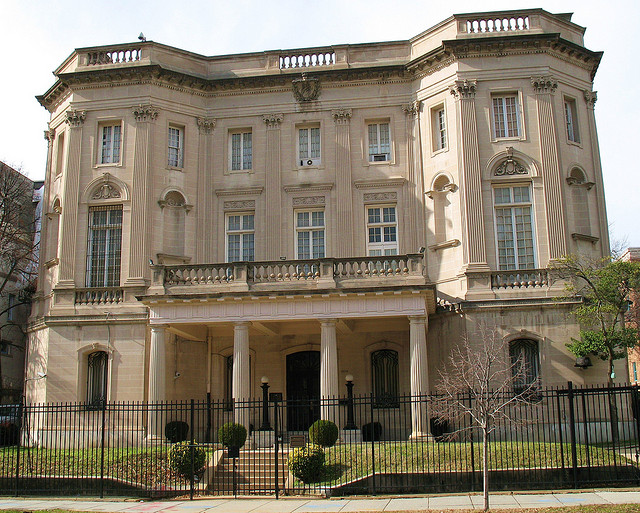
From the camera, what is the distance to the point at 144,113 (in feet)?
103

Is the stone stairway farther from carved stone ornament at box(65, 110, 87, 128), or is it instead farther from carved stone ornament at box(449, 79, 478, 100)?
carved stone ornament at box(65, 110, 87, 128)

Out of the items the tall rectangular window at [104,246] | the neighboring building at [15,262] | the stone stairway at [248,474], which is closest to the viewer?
the stone stairway at [248,474]

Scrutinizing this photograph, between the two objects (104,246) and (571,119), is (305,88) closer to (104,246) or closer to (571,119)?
(104,246)

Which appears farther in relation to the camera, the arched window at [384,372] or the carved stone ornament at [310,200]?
the carved stone ornament at [310,200]

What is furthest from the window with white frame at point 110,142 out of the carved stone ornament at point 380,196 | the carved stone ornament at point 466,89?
the carved stone ornament at point 466,89

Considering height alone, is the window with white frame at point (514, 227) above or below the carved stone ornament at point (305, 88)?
below

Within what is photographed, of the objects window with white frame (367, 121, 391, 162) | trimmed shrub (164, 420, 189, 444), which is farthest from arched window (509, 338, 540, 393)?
trimmed shrub (164, 420, 189, 444)

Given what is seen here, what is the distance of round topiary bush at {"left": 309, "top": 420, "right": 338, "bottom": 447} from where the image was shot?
23406 millimetres

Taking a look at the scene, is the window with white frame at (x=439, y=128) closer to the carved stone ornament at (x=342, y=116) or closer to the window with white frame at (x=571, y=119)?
the carved stone ornament at (x=342, y=116)

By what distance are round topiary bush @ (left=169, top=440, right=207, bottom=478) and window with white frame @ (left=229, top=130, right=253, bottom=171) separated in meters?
15.7

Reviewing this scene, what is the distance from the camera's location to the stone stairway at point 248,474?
19859 millimetres

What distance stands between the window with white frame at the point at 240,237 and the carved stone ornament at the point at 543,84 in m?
13.2

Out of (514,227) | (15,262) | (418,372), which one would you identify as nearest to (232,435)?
(418,372)

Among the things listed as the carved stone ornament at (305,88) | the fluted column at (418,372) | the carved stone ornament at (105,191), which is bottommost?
the fluted column at (418,372)
